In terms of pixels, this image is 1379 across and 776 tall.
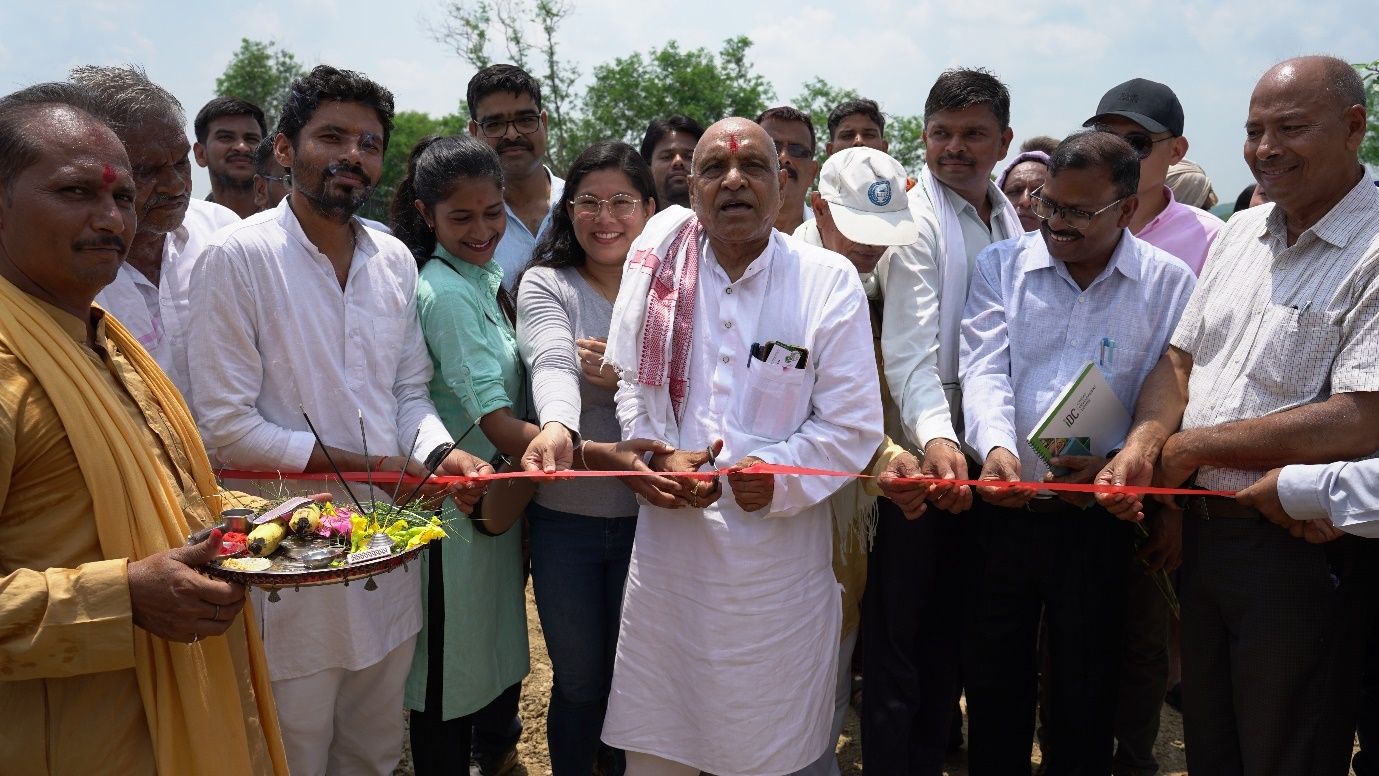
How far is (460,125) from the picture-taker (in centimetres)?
3209

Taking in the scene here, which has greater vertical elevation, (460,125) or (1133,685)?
(460,125)

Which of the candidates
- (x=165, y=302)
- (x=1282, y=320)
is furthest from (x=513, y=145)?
(x=1282, y=320)

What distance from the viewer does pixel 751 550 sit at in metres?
3.49

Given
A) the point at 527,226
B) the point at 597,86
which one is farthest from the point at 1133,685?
the point at 597,86

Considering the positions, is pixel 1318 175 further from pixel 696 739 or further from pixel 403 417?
pixel 403 417

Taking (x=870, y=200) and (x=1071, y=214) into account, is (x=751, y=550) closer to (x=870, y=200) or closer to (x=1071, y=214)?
(x=870, y=200)

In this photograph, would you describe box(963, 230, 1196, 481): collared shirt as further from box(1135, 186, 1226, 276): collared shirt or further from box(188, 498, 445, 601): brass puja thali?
box(188, 498, 445, 601): brass puja thali

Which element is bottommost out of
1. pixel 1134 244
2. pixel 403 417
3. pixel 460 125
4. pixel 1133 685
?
pixel 1133 685

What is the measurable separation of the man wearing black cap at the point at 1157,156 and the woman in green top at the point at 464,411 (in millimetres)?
3050

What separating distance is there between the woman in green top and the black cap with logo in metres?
3.20

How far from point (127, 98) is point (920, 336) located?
3.10 m

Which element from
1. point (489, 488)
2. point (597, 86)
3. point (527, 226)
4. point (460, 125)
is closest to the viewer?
point (489, 488)

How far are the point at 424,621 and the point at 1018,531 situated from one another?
2392 millimetres

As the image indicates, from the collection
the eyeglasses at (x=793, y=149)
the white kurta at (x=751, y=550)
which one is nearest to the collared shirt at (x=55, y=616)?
the white kurta at (x=751, y=550)
